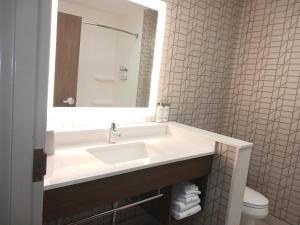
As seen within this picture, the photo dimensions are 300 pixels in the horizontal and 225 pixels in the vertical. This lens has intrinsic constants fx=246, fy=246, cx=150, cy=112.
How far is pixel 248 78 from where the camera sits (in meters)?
2.57

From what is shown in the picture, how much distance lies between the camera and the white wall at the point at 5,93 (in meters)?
0.52

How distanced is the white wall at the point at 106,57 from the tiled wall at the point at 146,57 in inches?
1.8

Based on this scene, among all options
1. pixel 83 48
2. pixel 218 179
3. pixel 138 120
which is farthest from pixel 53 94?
pixel 218 179

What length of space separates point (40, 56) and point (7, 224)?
0.41m

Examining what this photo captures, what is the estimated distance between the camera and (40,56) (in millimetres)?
585

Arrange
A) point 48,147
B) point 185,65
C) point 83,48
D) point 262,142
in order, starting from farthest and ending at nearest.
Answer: point 262,142 < point 185,65 < point 83,48 < point 48,147

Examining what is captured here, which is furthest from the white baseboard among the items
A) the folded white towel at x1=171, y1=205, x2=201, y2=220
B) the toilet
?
the folded white towel at x1=171, y1=205, x2=201, y2=220

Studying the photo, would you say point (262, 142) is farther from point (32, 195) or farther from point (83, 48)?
point (32, 195)

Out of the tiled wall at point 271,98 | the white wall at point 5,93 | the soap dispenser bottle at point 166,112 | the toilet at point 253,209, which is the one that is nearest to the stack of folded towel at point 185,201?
the toilet at point 253,209

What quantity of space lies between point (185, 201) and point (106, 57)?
114cm

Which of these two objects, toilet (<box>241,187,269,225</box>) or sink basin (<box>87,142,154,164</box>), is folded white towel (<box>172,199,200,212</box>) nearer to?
sink basin (<box>87,142,154,164</box>)

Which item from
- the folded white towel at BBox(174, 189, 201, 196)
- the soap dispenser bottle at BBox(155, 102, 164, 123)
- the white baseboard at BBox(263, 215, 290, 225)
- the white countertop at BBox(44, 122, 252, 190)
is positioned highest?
the soap dispenser bottle at BBox(155, 102, 164, 123)

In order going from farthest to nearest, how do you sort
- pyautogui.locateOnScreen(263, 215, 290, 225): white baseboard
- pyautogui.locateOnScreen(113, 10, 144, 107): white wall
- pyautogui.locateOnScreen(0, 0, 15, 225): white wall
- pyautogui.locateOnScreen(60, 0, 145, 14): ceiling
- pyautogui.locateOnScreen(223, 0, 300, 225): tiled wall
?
1. pyautogui.locateOnScreen(263, 215, 290, 225): white baseboard
2. pyautogui.locateOnScreen(223, 0, 300, 225): tiled wall
3. pyautogui.locateOnScreen(113, 10, 144, 107): white wall
4. pyautogui.locateOnScreen(60, 0, 145, 14): ceiling
5. pyautogui.locateOnScreen(0, 0, 15, 225): white wall

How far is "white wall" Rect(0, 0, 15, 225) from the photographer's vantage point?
52 cm
